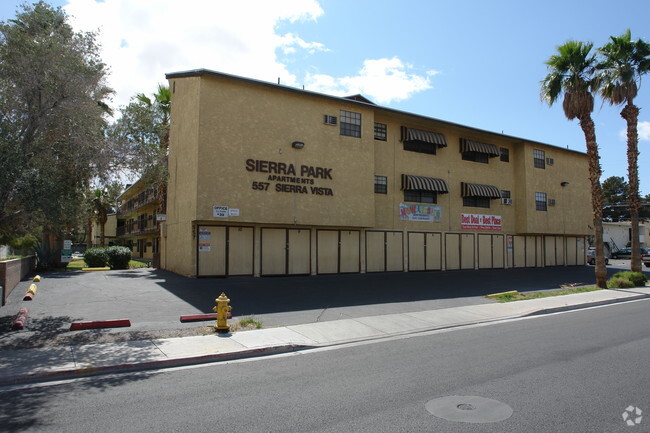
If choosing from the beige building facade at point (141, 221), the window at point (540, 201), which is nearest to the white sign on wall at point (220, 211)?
the beige building facade at point (141, 221)

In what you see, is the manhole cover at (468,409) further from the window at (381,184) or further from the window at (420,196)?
the window at (420,196)

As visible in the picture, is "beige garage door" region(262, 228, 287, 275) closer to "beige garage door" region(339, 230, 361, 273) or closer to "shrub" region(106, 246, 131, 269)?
"beige garage door" region(339, 230, 361, 273)

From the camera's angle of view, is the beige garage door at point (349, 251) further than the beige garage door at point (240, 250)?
Yes

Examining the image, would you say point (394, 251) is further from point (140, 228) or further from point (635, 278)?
point (140, 228)

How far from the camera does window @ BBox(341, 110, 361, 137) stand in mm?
21688

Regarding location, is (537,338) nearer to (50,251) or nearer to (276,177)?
(276,177)

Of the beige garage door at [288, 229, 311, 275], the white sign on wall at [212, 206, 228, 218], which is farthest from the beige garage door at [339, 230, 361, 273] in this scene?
the white sign on wall at [212, 206, 228, 218]


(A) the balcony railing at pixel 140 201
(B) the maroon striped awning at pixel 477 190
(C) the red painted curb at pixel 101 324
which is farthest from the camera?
(A) the balcony railing at pixel 140 201

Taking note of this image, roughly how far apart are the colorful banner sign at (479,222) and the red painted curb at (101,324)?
856 inches

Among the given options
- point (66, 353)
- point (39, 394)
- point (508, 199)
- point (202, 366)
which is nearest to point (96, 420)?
point (39, 394)

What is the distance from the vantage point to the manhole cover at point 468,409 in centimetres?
477

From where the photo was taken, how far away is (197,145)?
59.1 feet

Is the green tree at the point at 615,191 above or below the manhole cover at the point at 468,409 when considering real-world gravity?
above

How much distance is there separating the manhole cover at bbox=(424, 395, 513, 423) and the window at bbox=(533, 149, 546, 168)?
28.9 meters
